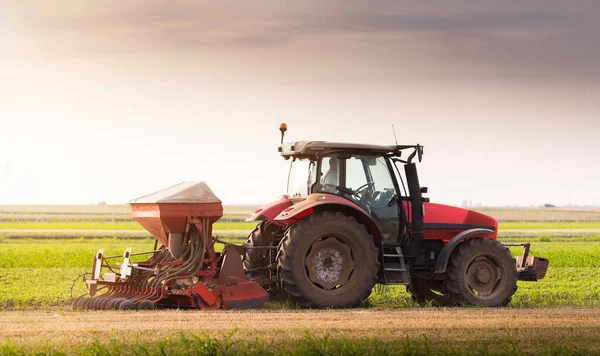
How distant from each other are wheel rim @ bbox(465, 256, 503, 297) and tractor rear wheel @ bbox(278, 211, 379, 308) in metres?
2.20

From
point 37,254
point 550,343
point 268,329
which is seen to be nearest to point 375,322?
point 268,329

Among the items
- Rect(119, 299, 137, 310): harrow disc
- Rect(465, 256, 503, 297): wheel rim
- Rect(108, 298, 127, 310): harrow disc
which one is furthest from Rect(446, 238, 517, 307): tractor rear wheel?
Rect(108, 298, 127, 310): harrow disc

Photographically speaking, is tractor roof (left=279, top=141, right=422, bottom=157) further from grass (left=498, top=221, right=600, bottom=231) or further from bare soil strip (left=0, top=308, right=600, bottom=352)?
grass (left=498, top=221, right=600, bottom=231)

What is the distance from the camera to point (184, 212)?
14.6 meters

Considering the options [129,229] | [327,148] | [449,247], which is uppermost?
[327,148]

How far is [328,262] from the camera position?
14.6 metres

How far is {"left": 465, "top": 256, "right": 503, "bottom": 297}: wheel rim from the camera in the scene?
51.5ft

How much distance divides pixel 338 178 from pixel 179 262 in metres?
3.05

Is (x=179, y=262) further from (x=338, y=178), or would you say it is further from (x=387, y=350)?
(x=387, y=350)

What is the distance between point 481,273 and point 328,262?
301 centimetres

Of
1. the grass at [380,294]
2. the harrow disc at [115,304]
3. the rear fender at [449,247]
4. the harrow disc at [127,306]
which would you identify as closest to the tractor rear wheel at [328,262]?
the grass at [380,294]

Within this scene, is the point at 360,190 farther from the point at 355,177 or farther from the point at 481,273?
the point at 481,273

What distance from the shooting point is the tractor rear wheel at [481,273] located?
50.6 ft

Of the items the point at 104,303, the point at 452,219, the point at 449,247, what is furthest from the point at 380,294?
the point at 104,303
